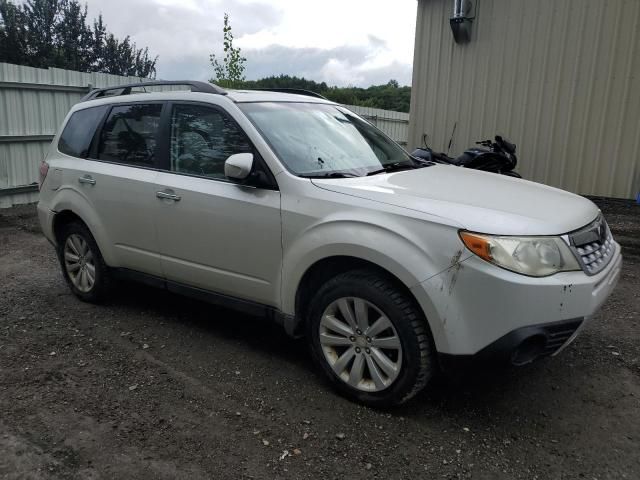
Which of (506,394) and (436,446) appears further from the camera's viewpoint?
(506,394)

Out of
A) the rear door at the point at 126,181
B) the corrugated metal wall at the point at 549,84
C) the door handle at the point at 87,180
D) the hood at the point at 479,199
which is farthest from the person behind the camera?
the corrugated metal wall at the point at 549,84

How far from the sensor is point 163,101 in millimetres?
4137

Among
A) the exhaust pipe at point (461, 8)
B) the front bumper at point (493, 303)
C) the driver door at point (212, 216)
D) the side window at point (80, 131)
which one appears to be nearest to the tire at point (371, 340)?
the front bumper at point (493, 303)

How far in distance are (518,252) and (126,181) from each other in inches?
115

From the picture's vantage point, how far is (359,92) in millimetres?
36156

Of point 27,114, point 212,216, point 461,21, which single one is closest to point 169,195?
point 212,216

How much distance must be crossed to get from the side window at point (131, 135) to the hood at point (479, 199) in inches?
63.4

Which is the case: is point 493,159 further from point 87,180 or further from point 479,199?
point 87,180

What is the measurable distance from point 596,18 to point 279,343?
21.1 feet

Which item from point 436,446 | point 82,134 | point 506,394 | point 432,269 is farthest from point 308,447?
point 82,134

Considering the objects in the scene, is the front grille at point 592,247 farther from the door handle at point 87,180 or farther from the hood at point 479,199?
the door handle at point 87,180

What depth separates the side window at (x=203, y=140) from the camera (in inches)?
144

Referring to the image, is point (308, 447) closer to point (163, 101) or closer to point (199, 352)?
point (199, 352)

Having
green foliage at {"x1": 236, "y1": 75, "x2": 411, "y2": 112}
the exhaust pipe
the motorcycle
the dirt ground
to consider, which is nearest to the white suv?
the dirt ground
